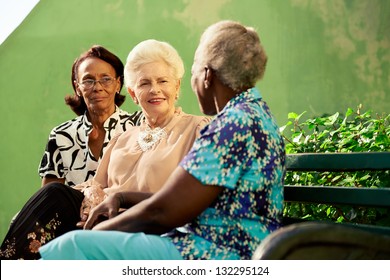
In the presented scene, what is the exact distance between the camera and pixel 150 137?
3736 millimetres

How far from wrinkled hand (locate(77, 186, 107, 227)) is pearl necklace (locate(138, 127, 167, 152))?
30cm

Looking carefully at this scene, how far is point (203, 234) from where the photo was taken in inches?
108

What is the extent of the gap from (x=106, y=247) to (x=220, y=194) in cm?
43

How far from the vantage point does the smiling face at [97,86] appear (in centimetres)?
452

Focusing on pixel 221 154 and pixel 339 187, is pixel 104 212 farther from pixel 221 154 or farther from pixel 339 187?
pixel 339 187

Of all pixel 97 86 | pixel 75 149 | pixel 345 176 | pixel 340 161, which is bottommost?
pixel 345 176

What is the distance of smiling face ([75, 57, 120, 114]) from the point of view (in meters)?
4.52

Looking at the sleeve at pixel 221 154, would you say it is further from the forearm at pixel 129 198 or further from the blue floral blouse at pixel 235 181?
the forearm at pixel 129 198

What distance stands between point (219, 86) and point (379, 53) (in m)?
3.72

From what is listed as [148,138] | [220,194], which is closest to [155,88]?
[148,138]

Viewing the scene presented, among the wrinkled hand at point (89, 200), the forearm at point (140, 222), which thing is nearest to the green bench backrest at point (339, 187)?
the forearm at point (140, 222)

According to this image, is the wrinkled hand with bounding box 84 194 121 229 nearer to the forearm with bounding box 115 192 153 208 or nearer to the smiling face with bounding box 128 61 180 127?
the forearm with bounding box 115 192 153 208
